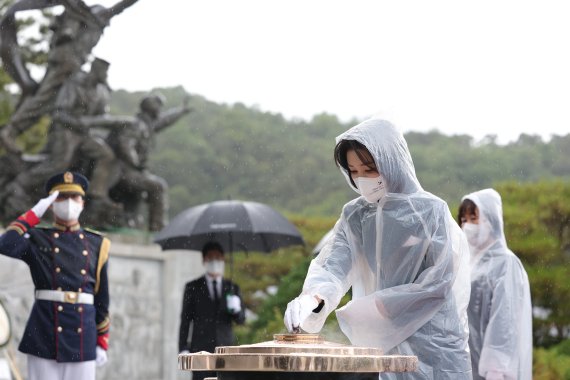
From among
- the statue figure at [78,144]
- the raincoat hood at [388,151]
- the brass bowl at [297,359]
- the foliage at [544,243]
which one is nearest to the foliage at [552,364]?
the foliage at [544,243]

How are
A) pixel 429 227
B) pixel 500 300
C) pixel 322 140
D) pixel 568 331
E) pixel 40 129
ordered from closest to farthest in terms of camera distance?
pixel 429 227 → pixel 500 300 → pixel 568 331 → pixel 40 129 → pixel 322 140

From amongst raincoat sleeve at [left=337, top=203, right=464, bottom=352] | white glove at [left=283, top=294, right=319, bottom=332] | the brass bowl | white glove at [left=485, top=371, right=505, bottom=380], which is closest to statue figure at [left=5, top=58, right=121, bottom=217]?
white glove at [left=485, top=371, right=505, bottom=380]

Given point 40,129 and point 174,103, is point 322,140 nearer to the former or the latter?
point 174,103

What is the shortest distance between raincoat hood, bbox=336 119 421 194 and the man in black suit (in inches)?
160

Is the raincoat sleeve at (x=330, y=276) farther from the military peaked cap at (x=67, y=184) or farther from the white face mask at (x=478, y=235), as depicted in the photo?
the military peaked cap at (x=67, y=184)

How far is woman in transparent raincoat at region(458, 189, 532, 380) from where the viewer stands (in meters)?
6.93

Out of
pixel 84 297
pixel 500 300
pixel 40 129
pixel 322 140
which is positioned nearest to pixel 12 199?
pixel 40 129

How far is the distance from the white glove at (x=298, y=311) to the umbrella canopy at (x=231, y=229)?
18.0ft

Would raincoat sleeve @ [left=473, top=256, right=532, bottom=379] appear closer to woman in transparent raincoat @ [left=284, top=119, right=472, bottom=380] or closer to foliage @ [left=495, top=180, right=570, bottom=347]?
woman in transparent raincoat @ [left=284, top=119, right=472, bottom=380]

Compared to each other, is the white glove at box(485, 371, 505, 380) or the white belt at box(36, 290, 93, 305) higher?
the white belt at box(36, 290, 93, 305)

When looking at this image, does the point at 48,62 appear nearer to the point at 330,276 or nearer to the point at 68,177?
the point at 68,177

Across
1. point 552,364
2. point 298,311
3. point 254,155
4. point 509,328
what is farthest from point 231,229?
point 254,155

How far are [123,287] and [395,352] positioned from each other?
9.76m

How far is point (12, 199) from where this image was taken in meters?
14.4
